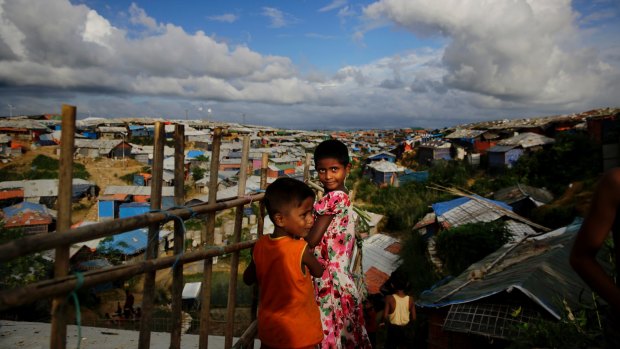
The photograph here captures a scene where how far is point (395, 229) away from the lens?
2428cm

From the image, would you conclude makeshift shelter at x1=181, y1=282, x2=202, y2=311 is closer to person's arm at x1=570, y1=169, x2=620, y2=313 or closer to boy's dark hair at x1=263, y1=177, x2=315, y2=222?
boy's dark hair at x1=263, y1=177, x2=315, y2=222

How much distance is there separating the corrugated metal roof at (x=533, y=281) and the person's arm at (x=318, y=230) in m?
3.95

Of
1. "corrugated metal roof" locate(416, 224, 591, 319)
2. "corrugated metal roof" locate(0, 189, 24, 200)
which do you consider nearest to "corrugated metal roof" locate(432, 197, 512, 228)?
"corrugated metal roof" locate(416, 224, 591, 319)

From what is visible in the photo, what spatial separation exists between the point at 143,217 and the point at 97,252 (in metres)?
17.6

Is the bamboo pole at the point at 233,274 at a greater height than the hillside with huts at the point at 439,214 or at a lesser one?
greater

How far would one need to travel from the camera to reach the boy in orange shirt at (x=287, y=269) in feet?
6.63

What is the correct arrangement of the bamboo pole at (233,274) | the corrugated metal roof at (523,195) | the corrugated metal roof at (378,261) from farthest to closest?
the corrugated metal roof at (523,195) < the corrugated metal roof at (378,261) < the bamboo pole at (233,274)

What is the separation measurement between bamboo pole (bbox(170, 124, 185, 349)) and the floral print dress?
0.86 meters

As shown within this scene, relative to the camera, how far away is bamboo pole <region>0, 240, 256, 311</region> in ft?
4.14

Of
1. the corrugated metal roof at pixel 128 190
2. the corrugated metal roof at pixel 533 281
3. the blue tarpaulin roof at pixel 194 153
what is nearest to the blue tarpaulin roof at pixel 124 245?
the corrugated metal roof at pixel 128 190

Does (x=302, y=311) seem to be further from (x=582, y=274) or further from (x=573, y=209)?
(x=573, y=209)

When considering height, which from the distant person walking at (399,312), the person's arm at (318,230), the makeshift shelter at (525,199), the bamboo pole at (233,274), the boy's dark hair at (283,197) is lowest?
the makeshift shelter at (525,199)

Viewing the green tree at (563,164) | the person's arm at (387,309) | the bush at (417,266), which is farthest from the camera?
the green tree at (563,164)

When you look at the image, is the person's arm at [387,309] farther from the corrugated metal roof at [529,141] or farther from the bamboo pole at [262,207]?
the corrugated metal roof at [529,141]
